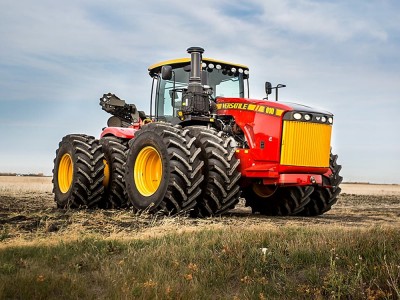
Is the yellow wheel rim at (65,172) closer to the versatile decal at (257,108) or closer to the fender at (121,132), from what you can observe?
the fender at (121,132)

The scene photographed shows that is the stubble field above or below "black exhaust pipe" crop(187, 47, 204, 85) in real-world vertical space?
below

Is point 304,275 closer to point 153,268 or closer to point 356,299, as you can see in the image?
point 356,299

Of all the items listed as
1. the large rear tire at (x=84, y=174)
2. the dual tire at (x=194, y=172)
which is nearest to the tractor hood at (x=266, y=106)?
the dual tire at (x=194, y=172)

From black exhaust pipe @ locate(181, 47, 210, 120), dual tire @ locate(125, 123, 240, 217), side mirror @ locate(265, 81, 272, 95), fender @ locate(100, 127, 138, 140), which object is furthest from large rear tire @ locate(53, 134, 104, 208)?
side mirror @ locate(265, 81, 272, 95)

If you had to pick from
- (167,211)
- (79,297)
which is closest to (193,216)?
(167,211)

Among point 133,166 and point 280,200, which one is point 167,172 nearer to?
point 133,166

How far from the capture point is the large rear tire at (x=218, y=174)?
421 inches

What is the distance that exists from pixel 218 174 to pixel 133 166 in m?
2.52

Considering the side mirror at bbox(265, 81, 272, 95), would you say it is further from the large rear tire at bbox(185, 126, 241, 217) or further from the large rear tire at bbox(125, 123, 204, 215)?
the large rear tire at bbox(125, 123, 204, 215)

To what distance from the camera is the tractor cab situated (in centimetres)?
1323

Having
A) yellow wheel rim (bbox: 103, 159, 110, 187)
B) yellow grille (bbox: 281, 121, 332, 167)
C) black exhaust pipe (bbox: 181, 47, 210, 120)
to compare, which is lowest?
yellow wheel rim (bbox: 103, 159, 110, 187)

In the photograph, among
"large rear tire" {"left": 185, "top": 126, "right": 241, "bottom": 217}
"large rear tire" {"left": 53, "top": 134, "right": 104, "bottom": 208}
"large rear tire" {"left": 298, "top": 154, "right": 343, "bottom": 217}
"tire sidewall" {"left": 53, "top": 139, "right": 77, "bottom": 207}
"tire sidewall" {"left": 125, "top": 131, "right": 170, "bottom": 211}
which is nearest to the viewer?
"large rear tire" {"left": 185, "top": 126, "right": 241, "bottom": 217}

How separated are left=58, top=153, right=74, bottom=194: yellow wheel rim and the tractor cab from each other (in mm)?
3155

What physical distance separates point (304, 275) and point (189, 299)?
146cm
